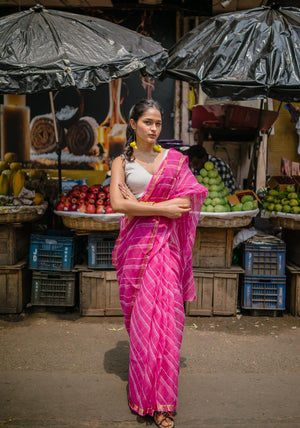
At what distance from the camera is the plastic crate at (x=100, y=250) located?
485 cm

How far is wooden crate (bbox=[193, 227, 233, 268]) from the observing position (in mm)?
4891

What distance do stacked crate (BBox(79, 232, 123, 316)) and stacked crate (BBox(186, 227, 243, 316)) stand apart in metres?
0.89

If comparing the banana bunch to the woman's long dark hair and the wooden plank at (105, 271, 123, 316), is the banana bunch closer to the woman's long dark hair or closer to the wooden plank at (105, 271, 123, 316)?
the wooden plank at (105, 271, 123, 316)

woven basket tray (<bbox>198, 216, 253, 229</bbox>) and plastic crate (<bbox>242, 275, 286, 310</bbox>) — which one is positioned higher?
woven basket tray (<bbox>198, 216, 253, 229</bbox>)

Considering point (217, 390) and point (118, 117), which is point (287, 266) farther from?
point (118, 117)

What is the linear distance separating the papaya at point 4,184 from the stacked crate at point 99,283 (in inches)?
44.6

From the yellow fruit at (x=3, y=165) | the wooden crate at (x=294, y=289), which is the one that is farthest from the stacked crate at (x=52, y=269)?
the wooden crate at (x=294, y=289)

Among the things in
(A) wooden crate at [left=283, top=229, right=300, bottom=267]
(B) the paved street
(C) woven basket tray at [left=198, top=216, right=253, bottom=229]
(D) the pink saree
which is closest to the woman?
(D) the pink saree

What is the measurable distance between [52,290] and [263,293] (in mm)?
2447

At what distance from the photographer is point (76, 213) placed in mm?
4613

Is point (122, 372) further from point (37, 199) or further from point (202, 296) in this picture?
point (37, 199)

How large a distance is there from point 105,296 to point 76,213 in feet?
3.31

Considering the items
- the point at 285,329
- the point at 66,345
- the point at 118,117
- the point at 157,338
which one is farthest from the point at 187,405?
the point at 118,117

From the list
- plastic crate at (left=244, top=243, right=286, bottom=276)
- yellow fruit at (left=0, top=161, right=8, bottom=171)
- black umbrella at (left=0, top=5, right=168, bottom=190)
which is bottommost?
plastic crate at (left=244, top=243, right=286, bottom=276)
